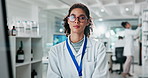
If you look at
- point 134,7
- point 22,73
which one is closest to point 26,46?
point 22,73

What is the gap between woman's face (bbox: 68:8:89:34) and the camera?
930mm

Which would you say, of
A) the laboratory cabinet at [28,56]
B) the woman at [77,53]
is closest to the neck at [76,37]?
the woman at [77,53]

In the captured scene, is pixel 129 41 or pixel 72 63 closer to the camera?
pixel 72 63

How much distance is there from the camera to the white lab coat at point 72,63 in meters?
0.93

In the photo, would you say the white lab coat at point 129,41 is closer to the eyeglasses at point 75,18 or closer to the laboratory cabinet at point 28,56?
the laboratory cabinet at point 28,56

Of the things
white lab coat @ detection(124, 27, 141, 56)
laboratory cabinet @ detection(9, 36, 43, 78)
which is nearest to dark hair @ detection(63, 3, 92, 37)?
laboratory cabinet @ detection(9, 36, 43, 78)

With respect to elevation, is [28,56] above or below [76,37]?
below

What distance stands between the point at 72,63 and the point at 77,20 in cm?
24

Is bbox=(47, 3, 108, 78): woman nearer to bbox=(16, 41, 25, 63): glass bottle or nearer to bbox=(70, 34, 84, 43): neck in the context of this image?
bbox=(70, 34, 84, 43): neck

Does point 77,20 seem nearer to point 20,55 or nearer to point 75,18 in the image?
point 75,18

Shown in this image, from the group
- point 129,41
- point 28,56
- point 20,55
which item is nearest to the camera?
point 20,55

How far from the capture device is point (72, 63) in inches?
36.5

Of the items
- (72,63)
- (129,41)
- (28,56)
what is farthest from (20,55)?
(129,41)

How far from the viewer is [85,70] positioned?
930 millimetres
